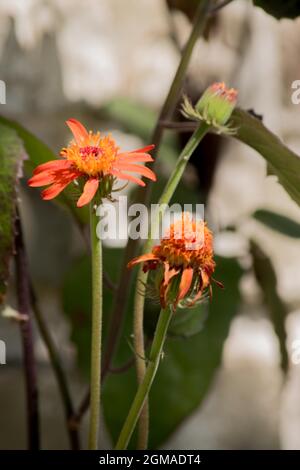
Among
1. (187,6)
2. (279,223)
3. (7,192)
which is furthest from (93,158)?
(187,6)

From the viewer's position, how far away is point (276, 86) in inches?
34.7

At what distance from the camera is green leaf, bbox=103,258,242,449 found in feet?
2.17

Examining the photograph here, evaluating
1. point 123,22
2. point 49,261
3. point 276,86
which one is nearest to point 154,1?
point 123,22

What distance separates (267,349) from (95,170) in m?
0.51

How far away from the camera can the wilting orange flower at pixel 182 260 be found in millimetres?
368

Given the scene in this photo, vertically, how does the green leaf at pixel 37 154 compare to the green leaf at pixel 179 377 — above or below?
above

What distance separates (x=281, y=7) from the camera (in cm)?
52

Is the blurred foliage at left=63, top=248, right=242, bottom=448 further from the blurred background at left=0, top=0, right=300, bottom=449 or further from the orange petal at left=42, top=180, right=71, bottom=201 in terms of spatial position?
the orange petal at left=42, top=180, right=71, bottom=201

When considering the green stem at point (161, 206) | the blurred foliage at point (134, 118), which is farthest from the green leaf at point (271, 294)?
the green stem at point (161, 206)

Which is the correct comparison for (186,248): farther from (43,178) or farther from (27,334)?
(27,334)

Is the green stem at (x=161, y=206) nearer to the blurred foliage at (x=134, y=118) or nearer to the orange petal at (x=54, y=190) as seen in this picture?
the orange petal at (x=54, y=190)

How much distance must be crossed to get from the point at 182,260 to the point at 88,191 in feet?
0.18

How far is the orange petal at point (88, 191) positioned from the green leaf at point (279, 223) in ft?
0.85
